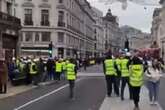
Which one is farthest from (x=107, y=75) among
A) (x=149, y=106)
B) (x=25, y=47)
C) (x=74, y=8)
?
(x=74, y=8)

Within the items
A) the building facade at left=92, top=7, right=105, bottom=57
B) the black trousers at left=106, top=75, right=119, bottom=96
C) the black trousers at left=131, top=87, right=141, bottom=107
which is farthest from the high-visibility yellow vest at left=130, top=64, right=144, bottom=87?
the building facade at left=92, top=7, right=105, bottom=57

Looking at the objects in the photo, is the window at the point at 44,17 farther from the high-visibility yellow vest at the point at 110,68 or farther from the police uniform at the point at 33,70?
the high-visibility yellow vest at the point at 110,68

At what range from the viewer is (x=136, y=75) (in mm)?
17906

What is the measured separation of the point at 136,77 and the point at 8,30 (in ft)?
104

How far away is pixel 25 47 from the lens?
91.8 meters

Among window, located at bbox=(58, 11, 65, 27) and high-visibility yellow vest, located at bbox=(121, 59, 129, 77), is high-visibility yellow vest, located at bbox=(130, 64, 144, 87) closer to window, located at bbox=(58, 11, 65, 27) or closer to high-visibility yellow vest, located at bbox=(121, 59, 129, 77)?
high-visibility yellow vest, located at bbox=(121, 59, 129, 77)

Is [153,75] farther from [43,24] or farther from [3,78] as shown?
[43,24]

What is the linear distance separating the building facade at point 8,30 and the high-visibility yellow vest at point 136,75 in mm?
28021

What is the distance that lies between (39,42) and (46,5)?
6.92 meters

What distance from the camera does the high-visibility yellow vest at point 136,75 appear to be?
58.4ft

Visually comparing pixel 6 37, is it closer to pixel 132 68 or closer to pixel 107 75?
pixel 107 75

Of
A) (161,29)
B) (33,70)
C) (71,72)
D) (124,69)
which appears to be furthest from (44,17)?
(124,69)

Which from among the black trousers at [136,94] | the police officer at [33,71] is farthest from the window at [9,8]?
the black trousers at [136,94]

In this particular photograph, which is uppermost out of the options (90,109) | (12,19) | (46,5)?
(46,5)
